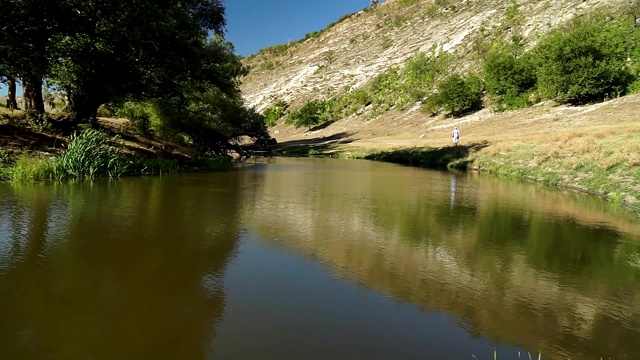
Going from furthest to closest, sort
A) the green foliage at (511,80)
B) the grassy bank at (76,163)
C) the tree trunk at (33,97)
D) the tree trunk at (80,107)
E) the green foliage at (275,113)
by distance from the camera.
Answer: the green foliage at (275,113) < the green foliage at (511,80) < the tree trunk at (80,107) < the tree trunk at (33,97) < the grassy bank at (76,163)

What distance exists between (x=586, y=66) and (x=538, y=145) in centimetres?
1976

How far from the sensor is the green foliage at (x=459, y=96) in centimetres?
5244

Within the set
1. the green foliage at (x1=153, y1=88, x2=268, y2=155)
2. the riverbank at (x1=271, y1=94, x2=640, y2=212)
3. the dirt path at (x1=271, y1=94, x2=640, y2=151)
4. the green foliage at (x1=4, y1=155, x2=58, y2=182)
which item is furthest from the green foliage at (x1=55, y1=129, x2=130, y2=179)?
the dirt path at (x1=271, y1=94, x2=640, y2=151)

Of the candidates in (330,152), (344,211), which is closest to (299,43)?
(330,152)

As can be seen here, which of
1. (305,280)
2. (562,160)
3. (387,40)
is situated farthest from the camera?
(387,40)

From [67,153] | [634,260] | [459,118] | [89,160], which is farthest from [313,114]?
[634,260]

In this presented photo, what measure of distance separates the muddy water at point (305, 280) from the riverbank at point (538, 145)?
6483 millimetres

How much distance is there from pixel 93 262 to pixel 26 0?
13354 millimetres

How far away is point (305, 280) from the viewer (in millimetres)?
7027

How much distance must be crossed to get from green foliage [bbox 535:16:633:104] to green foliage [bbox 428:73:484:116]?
894 cm

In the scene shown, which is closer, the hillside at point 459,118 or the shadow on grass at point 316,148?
the hillside at point 459,118

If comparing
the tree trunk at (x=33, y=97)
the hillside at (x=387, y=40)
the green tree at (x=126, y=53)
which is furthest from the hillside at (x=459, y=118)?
the tree trunk at (x=33, y=97)

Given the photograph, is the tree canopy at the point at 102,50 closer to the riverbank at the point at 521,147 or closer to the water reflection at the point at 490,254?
the riverbank at the point at 521,147

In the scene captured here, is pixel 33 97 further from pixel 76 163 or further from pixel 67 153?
pixel 76 163
